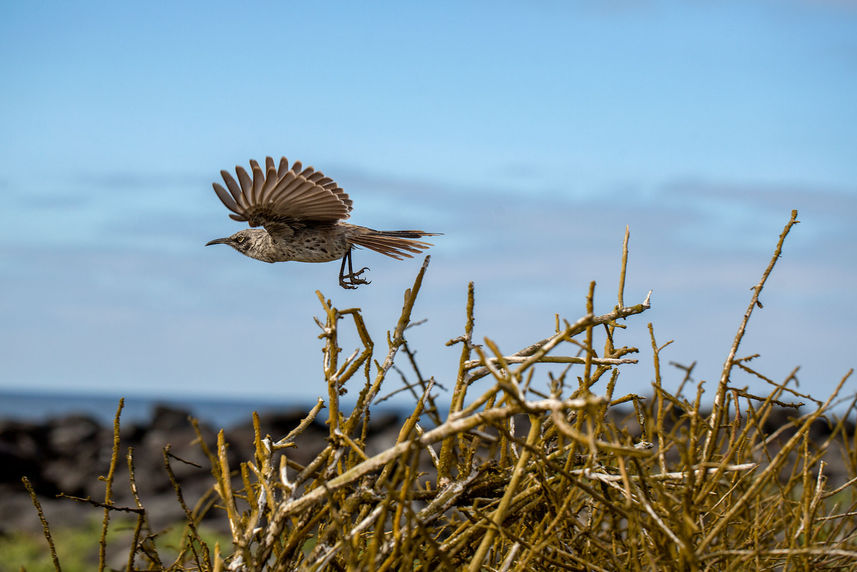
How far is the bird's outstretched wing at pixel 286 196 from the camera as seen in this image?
3.89m

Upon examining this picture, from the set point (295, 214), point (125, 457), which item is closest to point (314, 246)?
point (295, 214)

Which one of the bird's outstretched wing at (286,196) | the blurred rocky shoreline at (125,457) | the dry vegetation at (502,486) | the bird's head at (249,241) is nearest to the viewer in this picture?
the dry vegetation at (502,486)

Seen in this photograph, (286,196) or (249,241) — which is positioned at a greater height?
(286,196)

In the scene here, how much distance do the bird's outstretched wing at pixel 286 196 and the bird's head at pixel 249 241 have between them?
0.40ft

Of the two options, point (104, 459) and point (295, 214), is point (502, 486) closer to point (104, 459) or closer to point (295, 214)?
point (295, 214)

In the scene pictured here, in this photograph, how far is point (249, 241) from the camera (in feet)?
14.1

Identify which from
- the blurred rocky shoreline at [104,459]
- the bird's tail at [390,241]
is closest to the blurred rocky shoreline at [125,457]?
the blurred rocky shoreline at [104,459]

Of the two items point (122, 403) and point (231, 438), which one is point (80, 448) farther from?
point (122, 403)

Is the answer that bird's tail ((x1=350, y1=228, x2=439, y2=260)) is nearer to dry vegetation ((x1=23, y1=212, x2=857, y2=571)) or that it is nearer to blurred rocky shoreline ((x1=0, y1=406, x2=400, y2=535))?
dry vegetation ((x1=23, y1=212, x2=857, y2=571))

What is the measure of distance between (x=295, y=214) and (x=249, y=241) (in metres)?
0.44

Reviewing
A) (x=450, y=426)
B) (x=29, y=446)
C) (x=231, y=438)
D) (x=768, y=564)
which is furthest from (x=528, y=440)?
(x=29, y=446)

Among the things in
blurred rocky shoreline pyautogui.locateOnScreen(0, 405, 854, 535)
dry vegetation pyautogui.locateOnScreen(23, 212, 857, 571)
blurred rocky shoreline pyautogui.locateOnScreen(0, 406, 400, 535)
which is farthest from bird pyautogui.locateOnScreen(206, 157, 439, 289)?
blurred rocky shoreline pyautogui.locateOnScreen(0, 406, 400, 535)

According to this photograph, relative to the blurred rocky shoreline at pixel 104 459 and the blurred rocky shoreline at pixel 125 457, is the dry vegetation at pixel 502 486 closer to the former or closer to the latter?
the blurred rocky shoreline at pixel 125 457

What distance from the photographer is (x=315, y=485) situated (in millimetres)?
2186
